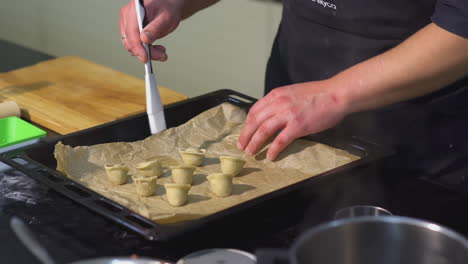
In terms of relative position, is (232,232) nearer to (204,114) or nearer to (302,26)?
(204,114)

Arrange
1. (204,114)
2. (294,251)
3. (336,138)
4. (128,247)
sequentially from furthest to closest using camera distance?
(204,114) → (336,138) → (128,247) → (294,251)

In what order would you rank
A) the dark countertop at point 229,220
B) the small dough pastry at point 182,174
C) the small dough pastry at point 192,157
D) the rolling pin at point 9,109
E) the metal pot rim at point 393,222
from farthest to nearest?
the rolling pin at point 9,109 → the small dough pastry at point 192,157 → the small dough pastry at point 182,174 → the dark countertop at point 229,220 → the metal pot rim at point 393,222

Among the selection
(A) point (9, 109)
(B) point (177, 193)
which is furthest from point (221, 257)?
(A) point (9, 109)

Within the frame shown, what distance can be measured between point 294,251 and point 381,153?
70 cm

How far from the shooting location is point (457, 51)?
52.1 inches

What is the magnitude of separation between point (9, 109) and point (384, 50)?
36.1 inches

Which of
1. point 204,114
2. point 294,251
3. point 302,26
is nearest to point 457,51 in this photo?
point 302,26

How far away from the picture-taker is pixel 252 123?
58.6 inches

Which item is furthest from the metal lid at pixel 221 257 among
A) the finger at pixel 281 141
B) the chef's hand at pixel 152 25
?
the chef's hand at pixel 152 25

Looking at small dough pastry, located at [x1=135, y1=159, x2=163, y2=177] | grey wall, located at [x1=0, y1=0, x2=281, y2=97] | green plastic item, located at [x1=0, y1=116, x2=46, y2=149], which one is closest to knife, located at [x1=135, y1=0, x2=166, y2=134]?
small dough pastry, located at [x1=135, y1=159, x2=163, y2=177]

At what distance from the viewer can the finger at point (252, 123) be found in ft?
4.78

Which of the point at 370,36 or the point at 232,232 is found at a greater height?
the point at 370,36

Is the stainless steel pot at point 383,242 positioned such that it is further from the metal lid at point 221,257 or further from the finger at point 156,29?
the finger at point 156,29

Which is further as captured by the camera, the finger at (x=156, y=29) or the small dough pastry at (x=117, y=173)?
the finger at (x=156, y=29)
